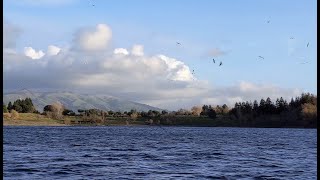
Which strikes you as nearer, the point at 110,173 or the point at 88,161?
the point at 110,173

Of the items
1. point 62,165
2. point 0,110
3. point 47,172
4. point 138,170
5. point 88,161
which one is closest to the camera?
point 0,110

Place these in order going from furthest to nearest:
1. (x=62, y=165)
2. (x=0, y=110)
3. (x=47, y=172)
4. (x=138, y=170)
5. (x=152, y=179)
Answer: (x=62, y=165) → (x=138, y=170) → (x=47, y=172) → (x=152, y=179) → (x=0, y=110)

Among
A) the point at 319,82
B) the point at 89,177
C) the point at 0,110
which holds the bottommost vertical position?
the point at 89,177

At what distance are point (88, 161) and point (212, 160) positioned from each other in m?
12.3

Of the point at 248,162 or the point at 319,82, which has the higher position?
the point at 319,82

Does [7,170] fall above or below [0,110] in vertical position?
below

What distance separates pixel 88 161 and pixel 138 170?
9230mm

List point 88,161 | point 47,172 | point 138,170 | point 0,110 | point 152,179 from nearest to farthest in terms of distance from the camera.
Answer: point 0,110 < point 152,179 < point 47,172 < point 138,170 < point 88,161

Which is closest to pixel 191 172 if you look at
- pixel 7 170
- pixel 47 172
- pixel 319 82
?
pixel 47 172

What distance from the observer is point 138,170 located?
40938 millimetres

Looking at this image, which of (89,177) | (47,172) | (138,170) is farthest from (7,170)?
(138,170)

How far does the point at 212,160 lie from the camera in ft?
167

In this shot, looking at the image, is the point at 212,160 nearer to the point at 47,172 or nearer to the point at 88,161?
the point at 88,161

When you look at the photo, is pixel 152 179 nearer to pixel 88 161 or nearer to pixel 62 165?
pixel 62 165
